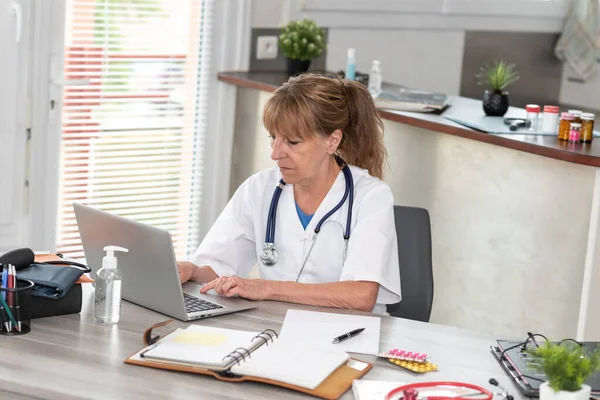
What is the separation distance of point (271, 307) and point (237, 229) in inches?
14.8

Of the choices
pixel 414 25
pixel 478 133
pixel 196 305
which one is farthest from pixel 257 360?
pixel 414 25

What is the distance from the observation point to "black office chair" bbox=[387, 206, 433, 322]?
253cm

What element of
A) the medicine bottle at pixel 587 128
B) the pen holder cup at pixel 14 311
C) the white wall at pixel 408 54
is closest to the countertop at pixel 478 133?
the medicine bottle at pixel 587 128

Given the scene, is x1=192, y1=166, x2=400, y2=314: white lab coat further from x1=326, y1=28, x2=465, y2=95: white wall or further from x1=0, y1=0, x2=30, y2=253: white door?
x1=326, y1=28, x2=465, y2=95: white wall

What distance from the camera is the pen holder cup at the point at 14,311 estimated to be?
74.7 inches

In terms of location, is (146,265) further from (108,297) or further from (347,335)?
(347,335)

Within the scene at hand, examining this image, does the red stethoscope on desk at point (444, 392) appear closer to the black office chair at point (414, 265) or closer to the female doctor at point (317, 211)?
the female doctor at point (317, 211)

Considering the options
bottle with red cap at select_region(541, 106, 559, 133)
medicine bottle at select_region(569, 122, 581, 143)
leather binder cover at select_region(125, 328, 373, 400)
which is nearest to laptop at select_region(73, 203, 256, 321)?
leather binder cover at select_region(125, 328, 373, 400)

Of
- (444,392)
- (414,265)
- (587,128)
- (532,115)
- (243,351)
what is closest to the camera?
(444,392)

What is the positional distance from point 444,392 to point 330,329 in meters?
0.37

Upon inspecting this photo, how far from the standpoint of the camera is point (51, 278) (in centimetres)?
203

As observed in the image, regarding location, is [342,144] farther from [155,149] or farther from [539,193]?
[155,149]

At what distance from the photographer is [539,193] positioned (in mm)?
3051

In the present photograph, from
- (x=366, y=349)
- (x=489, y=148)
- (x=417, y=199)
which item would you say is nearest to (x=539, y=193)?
(x=489, y=148)
